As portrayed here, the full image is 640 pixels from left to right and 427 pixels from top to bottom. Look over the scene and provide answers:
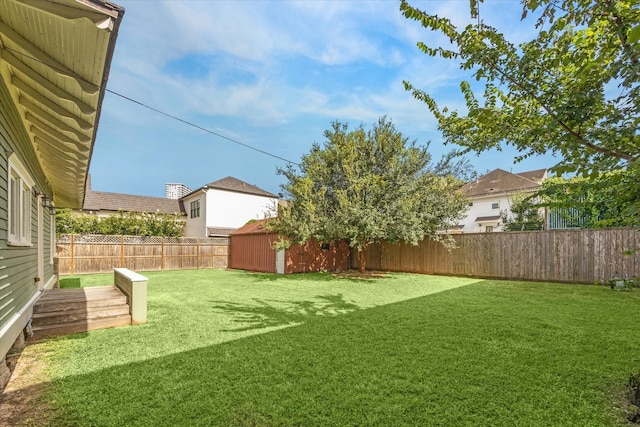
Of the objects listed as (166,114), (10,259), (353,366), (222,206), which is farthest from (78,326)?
(222,206)

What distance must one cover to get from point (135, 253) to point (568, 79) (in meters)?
17.3

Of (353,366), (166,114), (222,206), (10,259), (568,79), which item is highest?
(166,114)

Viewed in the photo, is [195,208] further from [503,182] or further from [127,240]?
[503,182]

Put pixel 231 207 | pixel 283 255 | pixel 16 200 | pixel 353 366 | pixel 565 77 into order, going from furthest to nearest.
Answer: pixel 231 207, pixel 283 255, pixel 16 200, pixel 353 366, pixel 565 77

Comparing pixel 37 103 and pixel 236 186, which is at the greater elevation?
pixel 236 186

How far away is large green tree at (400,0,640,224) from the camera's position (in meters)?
2.00

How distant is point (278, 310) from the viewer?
6.21m

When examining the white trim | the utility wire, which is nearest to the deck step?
the white trim

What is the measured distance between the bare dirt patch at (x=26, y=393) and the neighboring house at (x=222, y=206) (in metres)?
16.7

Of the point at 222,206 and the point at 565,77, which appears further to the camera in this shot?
the point at 222,206

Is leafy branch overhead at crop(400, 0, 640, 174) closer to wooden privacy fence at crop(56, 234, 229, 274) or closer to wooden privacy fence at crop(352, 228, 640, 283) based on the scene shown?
wooden privacy fence at crop(352, 228, 640, 283)

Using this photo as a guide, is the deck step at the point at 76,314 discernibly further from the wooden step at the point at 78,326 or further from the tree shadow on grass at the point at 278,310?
the tree shadow on grass at the point at 278,310

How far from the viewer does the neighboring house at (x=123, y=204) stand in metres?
22.2

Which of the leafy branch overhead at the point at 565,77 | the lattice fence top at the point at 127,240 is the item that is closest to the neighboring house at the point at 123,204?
the lattice fence top at the point at 127,240
